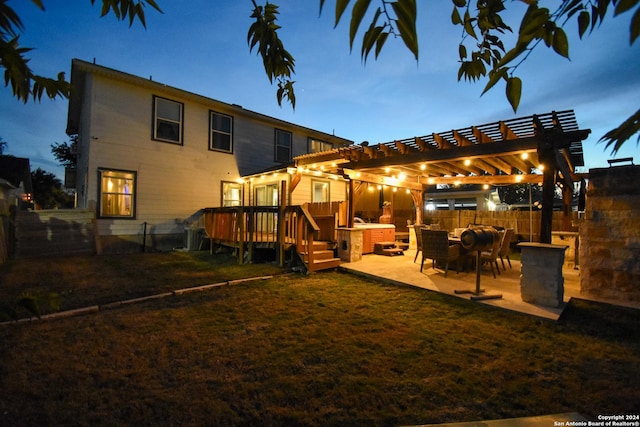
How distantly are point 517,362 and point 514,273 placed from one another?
15.1 ft

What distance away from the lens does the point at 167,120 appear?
409 inches

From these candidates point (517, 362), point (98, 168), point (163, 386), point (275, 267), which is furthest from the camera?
point (98, 168)

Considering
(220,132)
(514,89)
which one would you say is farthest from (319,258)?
(220,132)

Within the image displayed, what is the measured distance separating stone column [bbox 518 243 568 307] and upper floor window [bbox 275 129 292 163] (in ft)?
36.0

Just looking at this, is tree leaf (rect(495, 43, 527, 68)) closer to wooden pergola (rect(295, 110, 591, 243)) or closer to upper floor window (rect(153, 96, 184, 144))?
wooden pergola (rect(295, 110, 591, 243))

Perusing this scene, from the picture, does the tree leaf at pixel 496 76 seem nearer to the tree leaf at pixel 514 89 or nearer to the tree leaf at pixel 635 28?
the tree leaf at pixel 514 89

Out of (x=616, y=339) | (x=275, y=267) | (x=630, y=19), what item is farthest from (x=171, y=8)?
(x=275, y=267)

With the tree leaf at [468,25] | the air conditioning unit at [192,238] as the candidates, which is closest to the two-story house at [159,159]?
the air conditioning unit at [192,238]

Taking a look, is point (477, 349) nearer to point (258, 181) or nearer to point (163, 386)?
point (163, 386)

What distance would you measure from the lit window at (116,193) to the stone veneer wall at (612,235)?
39.4 ft

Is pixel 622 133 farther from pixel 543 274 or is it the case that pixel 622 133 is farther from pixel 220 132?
pixel 220 132

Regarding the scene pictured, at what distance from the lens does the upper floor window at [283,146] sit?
13479 millimetres

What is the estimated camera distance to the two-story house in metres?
9.12

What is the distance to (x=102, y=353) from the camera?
2.81m
